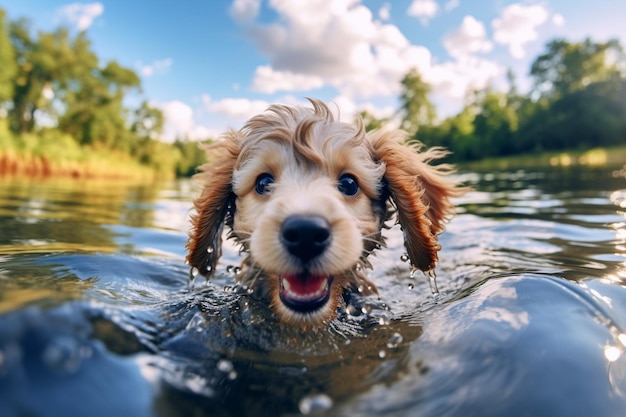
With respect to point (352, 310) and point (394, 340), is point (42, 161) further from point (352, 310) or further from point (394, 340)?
point (394, 340)

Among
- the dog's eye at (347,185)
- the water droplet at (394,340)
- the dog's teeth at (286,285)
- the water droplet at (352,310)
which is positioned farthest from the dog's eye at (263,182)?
the water droplet at (394,340)

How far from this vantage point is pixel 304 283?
323 centimetres

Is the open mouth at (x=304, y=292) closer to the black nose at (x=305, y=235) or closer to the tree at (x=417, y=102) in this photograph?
the black nose at (x=305, y=235)

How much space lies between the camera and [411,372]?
7.50 feet

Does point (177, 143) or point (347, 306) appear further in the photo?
point (177, 143)

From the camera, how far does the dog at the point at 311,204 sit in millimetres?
3018

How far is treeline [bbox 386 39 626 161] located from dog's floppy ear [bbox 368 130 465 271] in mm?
45035

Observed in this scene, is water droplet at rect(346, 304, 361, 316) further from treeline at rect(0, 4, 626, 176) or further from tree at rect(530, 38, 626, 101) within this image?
tree at rect(530, 38, 626, 101)

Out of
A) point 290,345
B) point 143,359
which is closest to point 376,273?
point 290,345

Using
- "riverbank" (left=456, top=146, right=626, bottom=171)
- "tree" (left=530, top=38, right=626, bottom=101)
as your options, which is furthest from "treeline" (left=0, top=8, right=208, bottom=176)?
"tree" (left=530, top=38, right=626, bottom=101)

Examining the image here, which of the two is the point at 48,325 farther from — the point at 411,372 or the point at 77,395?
the point at 411,372

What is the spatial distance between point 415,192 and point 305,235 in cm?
167

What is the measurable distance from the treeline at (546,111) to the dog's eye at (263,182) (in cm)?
4614

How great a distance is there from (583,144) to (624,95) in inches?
353
